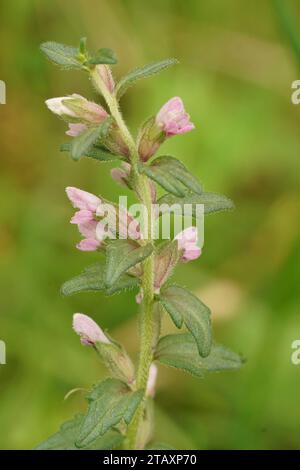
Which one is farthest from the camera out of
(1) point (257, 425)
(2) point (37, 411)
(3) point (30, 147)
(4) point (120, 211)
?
(3) point (30, 147)

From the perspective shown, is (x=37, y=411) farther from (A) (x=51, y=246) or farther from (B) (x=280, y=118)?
(B) (x=280, y=118)

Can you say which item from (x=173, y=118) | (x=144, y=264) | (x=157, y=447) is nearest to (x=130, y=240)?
(x=144, y=264)

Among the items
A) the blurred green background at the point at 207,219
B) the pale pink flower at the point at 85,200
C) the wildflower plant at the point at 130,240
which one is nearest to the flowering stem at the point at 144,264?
the wildflower plant at the point at 130,240

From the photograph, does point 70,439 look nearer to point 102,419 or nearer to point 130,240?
point 102,419

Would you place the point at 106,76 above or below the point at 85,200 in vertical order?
above

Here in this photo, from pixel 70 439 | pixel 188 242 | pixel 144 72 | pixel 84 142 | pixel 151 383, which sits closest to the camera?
pixel 84 142

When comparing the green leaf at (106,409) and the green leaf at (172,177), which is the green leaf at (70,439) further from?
the green leaf at (172,177)

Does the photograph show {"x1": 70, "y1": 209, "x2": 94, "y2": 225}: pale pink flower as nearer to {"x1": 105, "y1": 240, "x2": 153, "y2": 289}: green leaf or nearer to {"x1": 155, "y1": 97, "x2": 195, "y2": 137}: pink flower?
{"x1": 105, "y1": 240, "x2": 153, "y2": 289}: green leaf

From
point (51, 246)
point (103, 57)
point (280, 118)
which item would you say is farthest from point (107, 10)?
point (103, 57)
